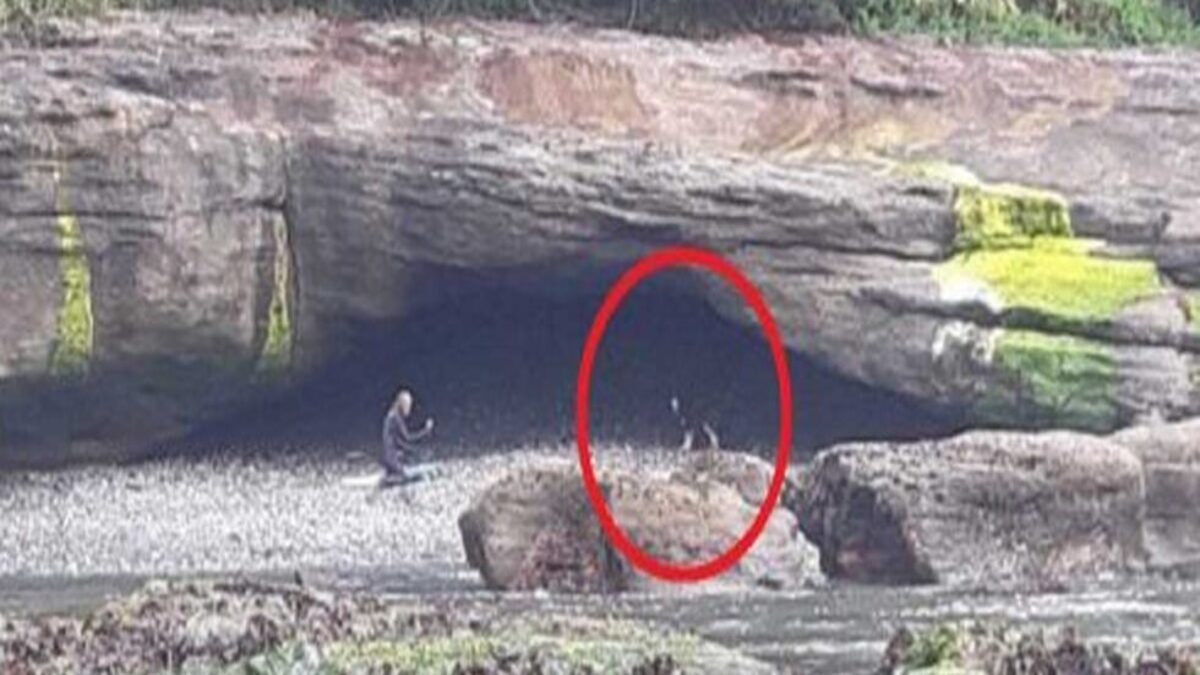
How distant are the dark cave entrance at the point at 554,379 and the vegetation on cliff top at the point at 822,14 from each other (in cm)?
325

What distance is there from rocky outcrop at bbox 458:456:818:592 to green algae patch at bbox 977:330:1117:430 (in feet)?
22.6

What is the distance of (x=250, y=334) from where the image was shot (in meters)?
39.4

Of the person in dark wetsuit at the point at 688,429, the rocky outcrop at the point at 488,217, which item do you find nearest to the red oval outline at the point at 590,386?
the rocky outcrop at the point at 488,217

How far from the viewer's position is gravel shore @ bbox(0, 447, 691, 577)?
34.7 m

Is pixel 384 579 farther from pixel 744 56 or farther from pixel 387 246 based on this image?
pixel 744 56

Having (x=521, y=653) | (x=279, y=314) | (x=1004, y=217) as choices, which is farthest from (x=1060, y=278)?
(x=521, y=653)

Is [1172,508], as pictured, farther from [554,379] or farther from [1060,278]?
[554,379]

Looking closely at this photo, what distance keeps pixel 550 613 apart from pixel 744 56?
1508 centimetres

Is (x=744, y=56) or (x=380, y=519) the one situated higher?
(x=744, y=56)

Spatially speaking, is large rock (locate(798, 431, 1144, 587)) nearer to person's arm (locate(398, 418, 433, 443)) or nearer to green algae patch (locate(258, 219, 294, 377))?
person's arm (locate(398, 418, 433, 443))

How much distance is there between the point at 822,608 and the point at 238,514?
9039 mm

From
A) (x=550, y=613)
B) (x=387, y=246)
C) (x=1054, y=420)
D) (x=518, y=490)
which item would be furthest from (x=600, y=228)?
(x=550, y=613)

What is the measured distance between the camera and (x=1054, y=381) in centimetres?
3769

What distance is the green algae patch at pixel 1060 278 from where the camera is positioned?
37781mm
